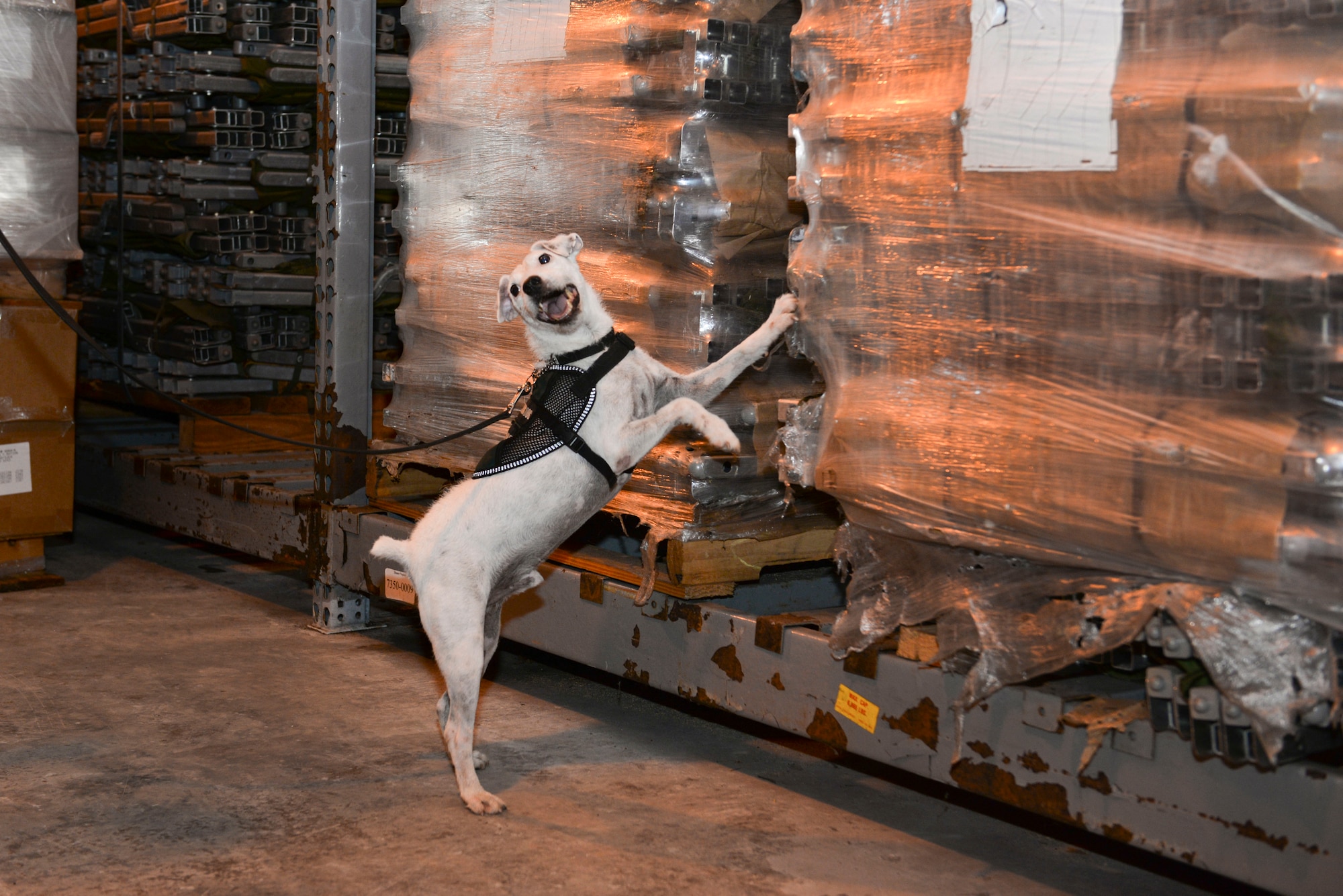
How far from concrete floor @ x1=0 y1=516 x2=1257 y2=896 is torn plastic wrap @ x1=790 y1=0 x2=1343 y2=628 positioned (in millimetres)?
956

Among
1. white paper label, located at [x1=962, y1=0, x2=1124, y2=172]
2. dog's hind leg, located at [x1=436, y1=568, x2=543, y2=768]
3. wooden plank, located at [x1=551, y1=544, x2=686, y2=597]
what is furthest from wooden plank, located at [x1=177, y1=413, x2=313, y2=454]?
white paper label, located at [x1=962, y1=0, x2=1124, y2=172]

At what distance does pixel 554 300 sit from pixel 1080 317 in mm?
1255

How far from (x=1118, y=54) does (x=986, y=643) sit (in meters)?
1.31

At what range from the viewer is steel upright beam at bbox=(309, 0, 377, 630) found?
5.30 metres

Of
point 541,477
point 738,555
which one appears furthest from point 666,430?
point 738,555

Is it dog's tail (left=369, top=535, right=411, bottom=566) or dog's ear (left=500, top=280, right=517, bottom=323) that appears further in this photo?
dog's tail (left=369, top=535, right=411, bottom=566)

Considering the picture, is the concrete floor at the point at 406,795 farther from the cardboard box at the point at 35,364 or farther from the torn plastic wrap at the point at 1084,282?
the cardboard box at the point at 35,364

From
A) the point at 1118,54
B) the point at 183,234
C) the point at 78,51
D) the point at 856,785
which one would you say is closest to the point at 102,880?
the point at 856,785

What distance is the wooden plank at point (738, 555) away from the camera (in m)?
3.99

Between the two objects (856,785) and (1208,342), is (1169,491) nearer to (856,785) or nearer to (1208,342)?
(1208,342)

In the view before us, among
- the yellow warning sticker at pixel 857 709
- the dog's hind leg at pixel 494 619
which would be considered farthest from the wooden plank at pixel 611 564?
the yellow warning sticker at pixel 857 709

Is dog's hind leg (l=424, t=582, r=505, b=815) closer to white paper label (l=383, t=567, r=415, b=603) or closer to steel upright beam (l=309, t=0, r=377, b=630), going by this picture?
white paper label (l=383, t=567, r=415, b=603)

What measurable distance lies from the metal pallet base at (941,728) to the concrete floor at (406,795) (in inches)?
11.0

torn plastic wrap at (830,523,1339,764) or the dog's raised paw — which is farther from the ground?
the dog's raised paw
